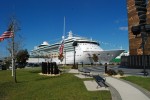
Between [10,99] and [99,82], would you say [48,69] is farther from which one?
[10,99]

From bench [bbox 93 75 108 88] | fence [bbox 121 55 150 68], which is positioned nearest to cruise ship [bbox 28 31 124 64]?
fence [bbox 121 55 150 68]

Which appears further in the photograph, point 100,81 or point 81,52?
point 81,52

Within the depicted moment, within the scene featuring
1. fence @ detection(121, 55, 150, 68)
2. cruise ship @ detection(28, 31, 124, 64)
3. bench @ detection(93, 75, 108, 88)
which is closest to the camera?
bench @ detection(93, 75, 108, 88)

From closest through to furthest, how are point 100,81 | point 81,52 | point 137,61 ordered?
point 100,81 < point 137,61 < point 81,52

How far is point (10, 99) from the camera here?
551 inches

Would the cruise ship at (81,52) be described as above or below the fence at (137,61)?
above

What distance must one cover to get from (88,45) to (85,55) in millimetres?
3928

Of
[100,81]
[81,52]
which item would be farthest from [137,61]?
[81,52]

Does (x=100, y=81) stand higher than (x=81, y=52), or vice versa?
(x=81, y=52)

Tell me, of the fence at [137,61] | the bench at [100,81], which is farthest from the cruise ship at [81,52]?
the bench at [100,81]

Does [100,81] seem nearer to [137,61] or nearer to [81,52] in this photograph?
[137,61]

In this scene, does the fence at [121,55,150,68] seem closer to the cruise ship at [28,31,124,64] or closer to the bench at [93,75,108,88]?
the bench at [93,75,108,88]

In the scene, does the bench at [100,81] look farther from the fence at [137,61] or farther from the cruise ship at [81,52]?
the cruise ship at [81,52]

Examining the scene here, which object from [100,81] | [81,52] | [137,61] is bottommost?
[100,81]
